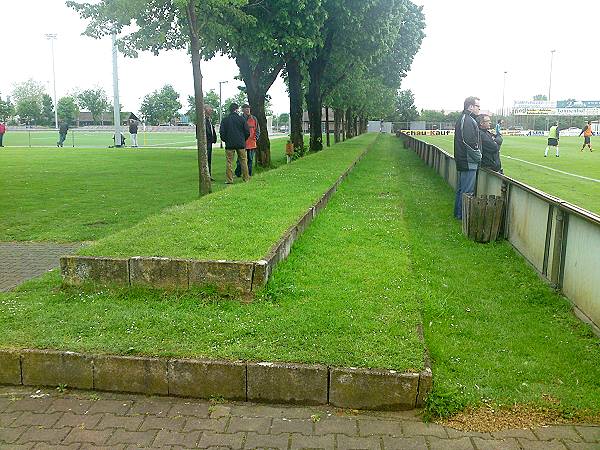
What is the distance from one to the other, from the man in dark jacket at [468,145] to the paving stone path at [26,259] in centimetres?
615

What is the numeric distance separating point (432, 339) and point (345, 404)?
117cm

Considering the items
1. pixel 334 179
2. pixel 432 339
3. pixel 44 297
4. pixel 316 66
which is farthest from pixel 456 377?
pixel 316 66

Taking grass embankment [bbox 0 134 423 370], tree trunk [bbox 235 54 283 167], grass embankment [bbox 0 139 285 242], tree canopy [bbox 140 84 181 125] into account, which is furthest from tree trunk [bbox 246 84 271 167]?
tree canopy [bbox 140 84 181 125]

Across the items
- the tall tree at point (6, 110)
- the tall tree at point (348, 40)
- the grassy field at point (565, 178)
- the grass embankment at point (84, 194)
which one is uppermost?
the tall tree at point (348, 40)

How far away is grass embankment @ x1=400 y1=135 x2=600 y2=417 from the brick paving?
32 centimetres

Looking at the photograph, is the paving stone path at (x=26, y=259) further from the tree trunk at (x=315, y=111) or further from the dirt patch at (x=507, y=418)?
the tree trunk at (x=315, y=111)

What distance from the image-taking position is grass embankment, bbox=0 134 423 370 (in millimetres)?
4398

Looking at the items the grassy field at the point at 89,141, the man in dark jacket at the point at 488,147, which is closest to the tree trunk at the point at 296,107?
the man in dark jacket at the point at 488,147

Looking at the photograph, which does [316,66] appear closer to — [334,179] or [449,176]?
[449,176]

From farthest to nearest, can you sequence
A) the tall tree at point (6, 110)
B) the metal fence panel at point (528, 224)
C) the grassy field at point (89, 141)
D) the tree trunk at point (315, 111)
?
1. the tall tree at point (6, 110)
2. the grassy field at point (89, 141)
3. the tree trunk at point (315, 111)
4. the metal fence panel at point (528, 224)

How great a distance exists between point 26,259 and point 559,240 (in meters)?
6.36

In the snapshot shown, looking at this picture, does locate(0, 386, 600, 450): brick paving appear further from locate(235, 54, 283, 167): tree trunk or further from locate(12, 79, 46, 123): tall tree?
locate(12, 79, 46, 123): tall tree

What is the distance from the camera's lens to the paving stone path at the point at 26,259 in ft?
22.2

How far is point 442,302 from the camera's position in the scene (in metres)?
5.89
